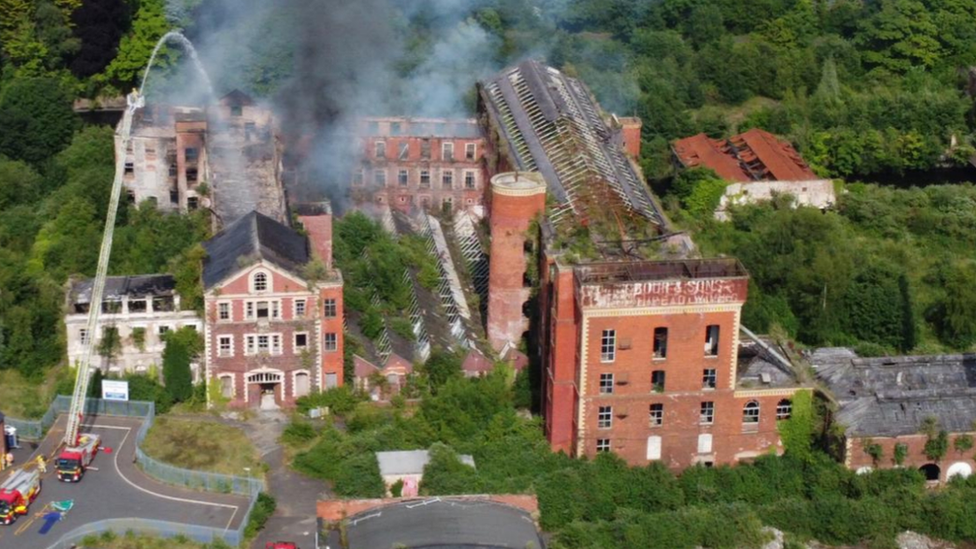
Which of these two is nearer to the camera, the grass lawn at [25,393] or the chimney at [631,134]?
the grass lawn at [25,393]

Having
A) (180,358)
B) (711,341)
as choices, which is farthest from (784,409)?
(180,358)

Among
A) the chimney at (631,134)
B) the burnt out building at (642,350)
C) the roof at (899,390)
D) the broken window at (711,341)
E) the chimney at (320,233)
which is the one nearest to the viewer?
the burnt out building at (642,350)

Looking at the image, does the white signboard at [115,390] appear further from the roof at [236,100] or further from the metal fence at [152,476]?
the roof at [236,100]

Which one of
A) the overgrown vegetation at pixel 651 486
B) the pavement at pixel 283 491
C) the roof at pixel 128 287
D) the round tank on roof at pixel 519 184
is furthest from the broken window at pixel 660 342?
the roof at pixel 128 287

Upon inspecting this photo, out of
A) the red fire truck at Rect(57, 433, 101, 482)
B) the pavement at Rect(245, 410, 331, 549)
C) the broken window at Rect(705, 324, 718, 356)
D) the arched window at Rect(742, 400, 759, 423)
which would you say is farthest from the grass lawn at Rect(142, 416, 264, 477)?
the arched window at Rect(742, 400, 759, 423)

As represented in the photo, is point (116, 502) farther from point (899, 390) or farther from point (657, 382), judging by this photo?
point (899, 390)

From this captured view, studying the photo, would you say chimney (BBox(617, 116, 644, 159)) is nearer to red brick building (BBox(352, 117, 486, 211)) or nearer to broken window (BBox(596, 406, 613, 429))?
red brick building (BBox(352, 117, 486, 211))
